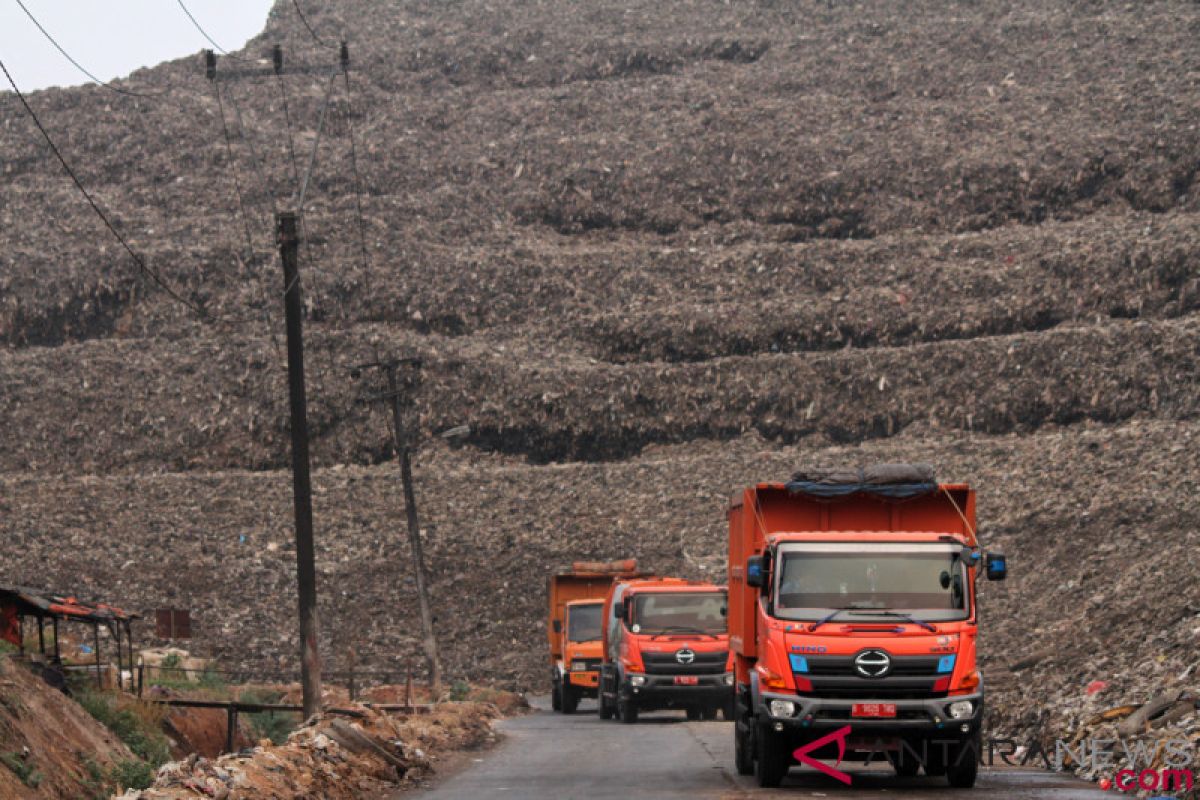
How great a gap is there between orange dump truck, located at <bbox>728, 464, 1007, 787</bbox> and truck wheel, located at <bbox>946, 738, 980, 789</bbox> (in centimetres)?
1

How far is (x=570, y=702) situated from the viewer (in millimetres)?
40688

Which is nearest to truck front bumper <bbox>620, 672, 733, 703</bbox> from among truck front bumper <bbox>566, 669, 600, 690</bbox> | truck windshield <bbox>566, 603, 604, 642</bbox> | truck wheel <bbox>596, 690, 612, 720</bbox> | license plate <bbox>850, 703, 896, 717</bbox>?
truck wheel <bbox>596, 690, 612, 720</bbox>

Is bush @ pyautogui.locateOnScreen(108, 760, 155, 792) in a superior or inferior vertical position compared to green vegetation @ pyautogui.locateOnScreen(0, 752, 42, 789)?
inferior

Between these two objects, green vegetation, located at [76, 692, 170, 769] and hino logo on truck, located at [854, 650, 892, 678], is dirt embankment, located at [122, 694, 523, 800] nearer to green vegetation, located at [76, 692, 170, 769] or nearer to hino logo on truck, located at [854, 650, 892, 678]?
green vegetation, located at [76, 692, 170, 769]

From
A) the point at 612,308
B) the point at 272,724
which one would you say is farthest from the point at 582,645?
the point at 612,308

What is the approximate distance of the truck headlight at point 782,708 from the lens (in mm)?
17484

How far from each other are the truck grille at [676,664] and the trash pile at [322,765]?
5.85m

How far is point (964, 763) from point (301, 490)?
13.5m

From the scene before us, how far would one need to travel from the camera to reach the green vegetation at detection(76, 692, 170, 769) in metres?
26.1

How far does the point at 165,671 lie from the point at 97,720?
1727 centimetres

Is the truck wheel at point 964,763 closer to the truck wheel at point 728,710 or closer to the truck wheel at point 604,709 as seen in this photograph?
the truck wheel at point 728,710

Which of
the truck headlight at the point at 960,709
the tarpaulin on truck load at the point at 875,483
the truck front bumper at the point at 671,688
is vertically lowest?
the truck front bumper at the point at 671,688

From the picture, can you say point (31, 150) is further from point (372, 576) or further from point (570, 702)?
point (570, 702)

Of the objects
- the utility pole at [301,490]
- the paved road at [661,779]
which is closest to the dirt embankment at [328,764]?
the paved road at [661,779]
